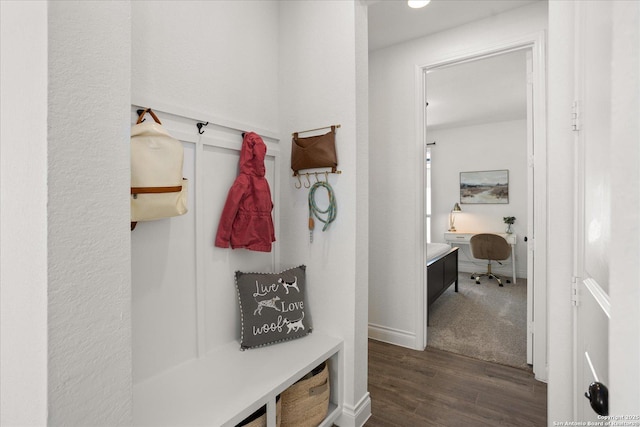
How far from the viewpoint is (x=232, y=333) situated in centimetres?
180

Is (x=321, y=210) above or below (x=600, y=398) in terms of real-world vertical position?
above

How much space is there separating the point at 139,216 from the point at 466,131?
6146mm

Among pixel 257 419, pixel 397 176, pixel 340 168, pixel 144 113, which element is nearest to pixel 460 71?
pixel 397 176

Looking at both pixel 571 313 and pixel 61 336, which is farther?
pixel 571 313

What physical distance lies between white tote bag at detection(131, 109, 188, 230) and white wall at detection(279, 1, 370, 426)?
2.81ft

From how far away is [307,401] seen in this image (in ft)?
5.15

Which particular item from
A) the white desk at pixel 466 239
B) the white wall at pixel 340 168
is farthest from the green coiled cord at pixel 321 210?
the white desk at pixel 466 239

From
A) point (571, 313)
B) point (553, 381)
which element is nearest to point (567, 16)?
point (571, 313)

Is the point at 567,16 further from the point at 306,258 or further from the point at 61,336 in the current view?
the point at 61,336

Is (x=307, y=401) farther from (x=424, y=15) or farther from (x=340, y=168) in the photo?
(x=424, y=15)

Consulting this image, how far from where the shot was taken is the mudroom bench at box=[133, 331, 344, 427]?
47.3 inches

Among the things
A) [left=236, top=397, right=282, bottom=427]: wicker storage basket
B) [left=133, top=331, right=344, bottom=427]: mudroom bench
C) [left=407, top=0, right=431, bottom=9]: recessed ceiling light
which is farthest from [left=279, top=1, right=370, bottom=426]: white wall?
[left=407, top=0, right=431, bottom=9]: recessed ceiling light

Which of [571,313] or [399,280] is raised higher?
[571,313]

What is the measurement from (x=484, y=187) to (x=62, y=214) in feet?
20.8
